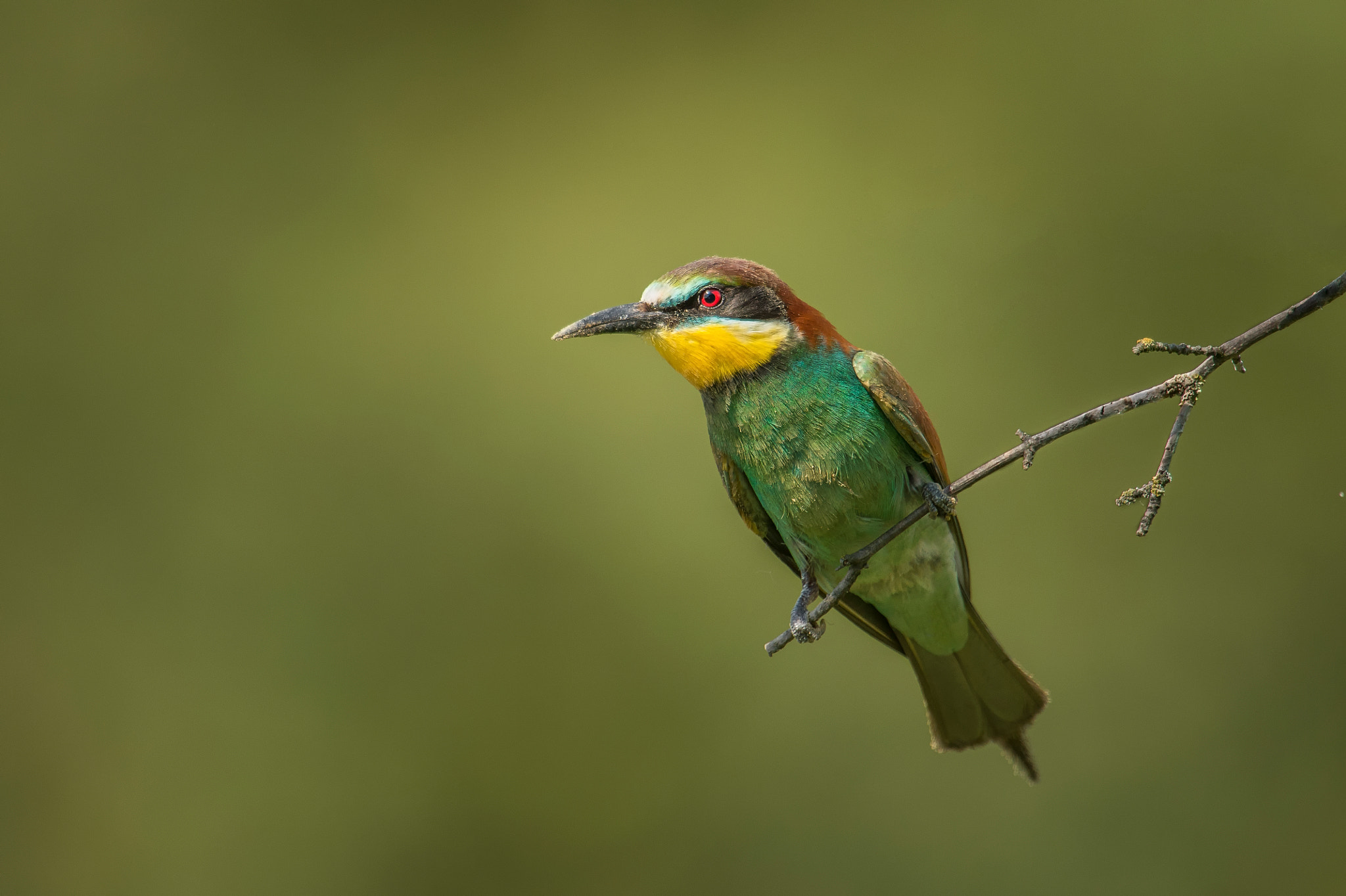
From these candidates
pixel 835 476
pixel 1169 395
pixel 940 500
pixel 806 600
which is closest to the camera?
pixel 1169 395

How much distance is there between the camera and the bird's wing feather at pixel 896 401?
6.43 feet

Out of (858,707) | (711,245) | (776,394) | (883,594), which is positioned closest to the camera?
(776,394)

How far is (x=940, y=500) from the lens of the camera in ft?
6.04

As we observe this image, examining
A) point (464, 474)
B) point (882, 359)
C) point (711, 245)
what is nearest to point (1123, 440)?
point (711, 245)

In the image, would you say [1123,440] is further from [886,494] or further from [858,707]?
[886,494]

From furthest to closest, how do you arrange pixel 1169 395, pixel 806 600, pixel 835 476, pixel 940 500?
1. pixel 806 600
2. pixel 835 476
3. pixel 940 500
4. pixel 1169 395

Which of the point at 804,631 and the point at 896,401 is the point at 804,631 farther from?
the point at 896,401

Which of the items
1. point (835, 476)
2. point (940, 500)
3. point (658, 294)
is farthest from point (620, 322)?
point (940, 500)

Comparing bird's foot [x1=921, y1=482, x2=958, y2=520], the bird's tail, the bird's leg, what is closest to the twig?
bird's foot [x1=921, y1=482, x2=958, y2=520]

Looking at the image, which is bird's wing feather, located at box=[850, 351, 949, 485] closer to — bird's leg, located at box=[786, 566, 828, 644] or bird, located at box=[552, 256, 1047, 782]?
bird, located at box=[552, 256, 1047, 782]

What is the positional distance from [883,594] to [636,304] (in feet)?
2.39

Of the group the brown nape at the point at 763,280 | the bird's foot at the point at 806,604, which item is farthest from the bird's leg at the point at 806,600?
the brown nape at the point at 763,280

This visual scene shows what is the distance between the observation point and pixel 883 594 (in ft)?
6.98

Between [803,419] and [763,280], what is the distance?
0.86 feet
